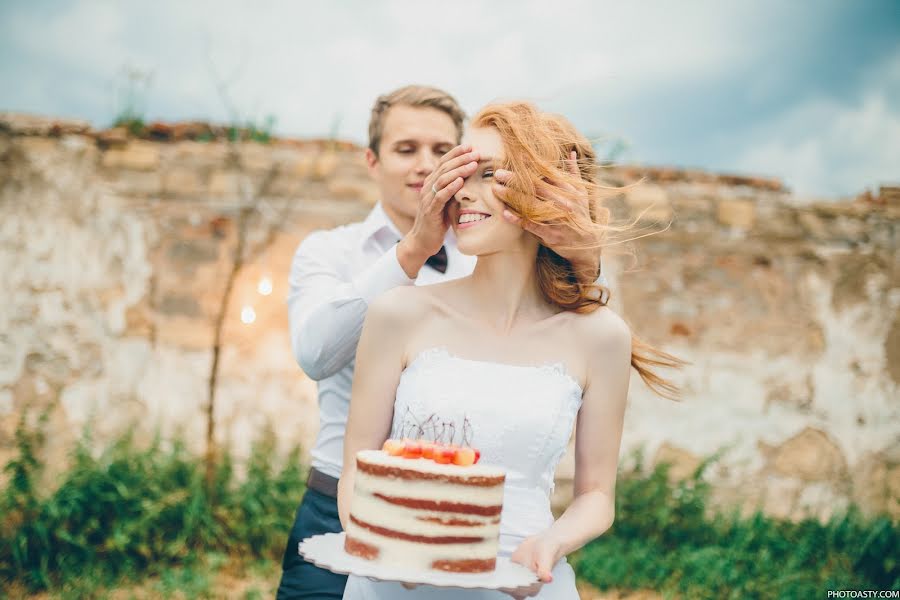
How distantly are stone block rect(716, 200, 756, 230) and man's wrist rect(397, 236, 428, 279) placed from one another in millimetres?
4470

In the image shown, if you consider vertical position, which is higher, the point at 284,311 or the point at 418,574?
the point at 284,311

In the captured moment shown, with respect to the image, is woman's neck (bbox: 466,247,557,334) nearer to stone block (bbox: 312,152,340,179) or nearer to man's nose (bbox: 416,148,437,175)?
man's nose (bbox: 416,148,437,175)

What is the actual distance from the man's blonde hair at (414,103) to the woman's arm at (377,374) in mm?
1253

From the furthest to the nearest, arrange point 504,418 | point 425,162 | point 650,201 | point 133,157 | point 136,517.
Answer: point 650,201, point 133,157, point 136,517, point 425,162, point 504,418

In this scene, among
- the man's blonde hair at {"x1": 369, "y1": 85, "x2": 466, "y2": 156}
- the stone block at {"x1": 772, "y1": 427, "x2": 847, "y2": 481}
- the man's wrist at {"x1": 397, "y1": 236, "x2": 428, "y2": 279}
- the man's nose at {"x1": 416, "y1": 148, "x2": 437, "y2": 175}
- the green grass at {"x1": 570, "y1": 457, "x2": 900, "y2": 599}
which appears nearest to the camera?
the man's wrist at {"x1": 397, "y1": 236, "x2": 428, "y2": 279}

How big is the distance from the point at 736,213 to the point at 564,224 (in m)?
4.57

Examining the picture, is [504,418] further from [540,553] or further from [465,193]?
[465,193]

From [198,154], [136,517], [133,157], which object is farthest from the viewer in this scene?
[198,154]

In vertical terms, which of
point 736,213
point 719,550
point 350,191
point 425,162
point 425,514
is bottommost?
point 719,550

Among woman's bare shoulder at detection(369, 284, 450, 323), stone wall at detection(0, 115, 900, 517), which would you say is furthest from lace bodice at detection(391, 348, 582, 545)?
stone wall at detection(0, 115, 900, 517)

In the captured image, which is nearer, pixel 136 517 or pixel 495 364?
pixel 495 364

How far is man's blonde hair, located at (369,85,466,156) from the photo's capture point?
9.94 feet

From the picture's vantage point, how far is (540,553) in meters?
1.65

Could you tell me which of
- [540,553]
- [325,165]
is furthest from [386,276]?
[325,165]
